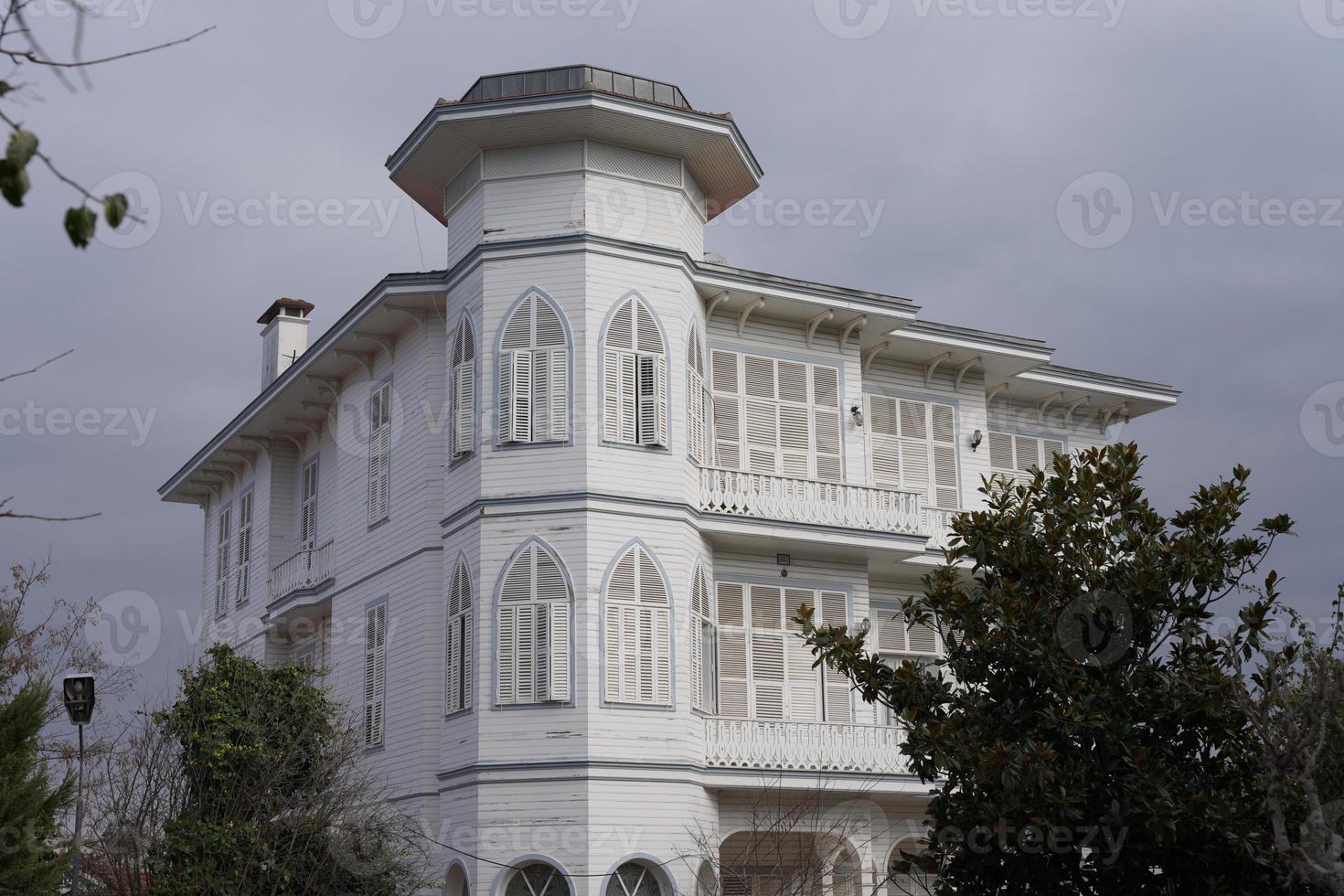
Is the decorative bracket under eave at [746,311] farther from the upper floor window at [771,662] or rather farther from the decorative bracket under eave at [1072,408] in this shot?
the decorative bracket under eave at [1072,408]

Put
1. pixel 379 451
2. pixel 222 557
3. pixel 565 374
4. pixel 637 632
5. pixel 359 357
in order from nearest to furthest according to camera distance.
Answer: pixel 637 632 < pixel 565 374 < pixel 379 451 < pixel 359 357 < pixel 222 557

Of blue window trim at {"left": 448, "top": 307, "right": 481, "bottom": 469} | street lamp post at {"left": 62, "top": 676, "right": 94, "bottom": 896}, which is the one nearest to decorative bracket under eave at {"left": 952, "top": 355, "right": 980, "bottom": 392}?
blue window trim at {"left": 448, "top": 307, "right": 481, "bottom": 469}

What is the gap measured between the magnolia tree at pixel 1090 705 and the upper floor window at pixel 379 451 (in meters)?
14.1

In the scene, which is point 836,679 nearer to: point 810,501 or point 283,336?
point 810,501

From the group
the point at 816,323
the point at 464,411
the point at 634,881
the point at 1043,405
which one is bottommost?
the point at 634,881

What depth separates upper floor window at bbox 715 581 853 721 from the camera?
23969mm

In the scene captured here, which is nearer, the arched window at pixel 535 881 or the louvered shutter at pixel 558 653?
the arched window at pixel 535 881

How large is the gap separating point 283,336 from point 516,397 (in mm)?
12780

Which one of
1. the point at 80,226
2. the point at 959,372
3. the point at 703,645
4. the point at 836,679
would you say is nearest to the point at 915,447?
the point at 959,372

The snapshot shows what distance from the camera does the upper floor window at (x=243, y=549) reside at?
32125 millimetres

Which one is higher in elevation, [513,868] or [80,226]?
[80,226]

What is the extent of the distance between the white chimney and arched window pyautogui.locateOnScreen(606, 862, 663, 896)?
16446 millimetres

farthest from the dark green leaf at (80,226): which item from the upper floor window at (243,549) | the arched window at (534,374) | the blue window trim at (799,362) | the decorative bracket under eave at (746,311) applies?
the upper floor window at (243,549)

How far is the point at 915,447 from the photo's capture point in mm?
27453
